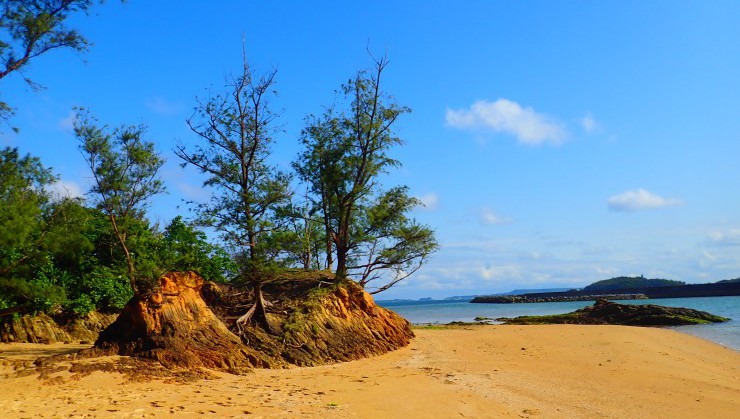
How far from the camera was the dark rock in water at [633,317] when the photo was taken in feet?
127

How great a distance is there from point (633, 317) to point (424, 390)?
35.6 meters

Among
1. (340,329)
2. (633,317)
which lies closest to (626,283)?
(633,317)

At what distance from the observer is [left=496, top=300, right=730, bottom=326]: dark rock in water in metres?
38.8

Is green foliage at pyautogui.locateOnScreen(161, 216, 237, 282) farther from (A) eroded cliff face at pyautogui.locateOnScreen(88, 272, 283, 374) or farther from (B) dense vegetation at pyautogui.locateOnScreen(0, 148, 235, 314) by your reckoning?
(A) eroded cliff face at pyautogui.locateOnScreen(88, 272, 283, 374)

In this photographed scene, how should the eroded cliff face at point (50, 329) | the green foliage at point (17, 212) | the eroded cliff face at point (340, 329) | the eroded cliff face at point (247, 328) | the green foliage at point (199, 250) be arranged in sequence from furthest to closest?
1. the green foliage at point (199, 250)
2. the eroded cliff face at point (50, 329)
3. the eroded cliff face at point (340, 329)
4. the eroded cliff face at point (247, 328)
5. the green foliage at point (17, 212)

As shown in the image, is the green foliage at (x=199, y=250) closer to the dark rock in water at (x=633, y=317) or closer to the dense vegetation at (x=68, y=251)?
the dense vegetation at (x=68, y=251)

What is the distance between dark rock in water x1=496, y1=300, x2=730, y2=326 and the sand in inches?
842

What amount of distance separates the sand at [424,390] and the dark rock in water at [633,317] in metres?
21.4

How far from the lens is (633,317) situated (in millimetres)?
40500

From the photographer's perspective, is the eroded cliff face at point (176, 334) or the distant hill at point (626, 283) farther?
the distant hill at point (626, 283)

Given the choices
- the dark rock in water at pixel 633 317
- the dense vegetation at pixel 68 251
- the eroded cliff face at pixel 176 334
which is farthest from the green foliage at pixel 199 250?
the dark rock in water at pixel 633 317

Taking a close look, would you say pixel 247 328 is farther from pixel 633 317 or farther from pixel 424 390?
pixel 633 317

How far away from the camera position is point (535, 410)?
33.0 ft

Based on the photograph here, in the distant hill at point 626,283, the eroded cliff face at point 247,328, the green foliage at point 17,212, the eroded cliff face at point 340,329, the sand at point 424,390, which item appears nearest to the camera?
the sand at point 424,390
